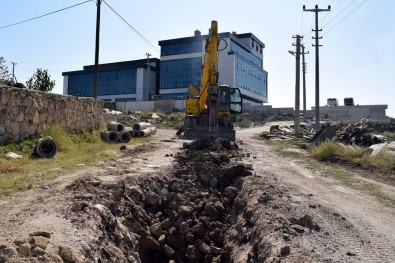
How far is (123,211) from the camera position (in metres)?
6.44

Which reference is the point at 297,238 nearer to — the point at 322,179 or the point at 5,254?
the point at 5,254

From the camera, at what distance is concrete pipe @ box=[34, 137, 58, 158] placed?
10.6m

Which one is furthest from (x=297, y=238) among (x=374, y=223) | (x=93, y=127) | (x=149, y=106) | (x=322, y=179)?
(x=149, y=106)

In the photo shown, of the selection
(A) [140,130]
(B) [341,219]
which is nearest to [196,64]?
(A) [140,130]

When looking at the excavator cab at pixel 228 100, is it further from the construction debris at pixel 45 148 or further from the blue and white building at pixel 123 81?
the blue and white building at pixel 123 81

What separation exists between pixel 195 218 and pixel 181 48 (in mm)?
61068

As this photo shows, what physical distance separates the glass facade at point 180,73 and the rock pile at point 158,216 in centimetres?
5546

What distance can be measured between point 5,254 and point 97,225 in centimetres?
180

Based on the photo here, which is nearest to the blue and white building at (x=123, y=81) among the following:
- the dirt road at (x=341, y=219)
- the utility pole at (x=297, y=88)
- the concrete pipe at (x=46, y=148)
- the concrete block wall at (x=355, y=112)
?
the concrete block wall at (x=355, y=112)

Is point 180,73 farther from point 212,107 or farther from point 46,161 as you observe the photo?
point 46,161

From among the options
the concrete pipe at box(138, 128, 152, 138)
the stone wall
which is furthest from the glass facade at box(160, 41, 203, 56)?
the stone wall

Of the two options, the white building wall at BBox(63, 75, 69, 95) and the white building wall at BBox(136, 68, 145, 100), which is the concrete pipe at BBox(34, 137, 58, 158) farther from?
the white building wall at BBox(63, 75, 69, 95)

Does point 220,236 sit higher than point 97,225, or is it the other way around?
point 97,225

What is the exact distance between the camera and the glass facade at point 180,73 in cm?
6397
